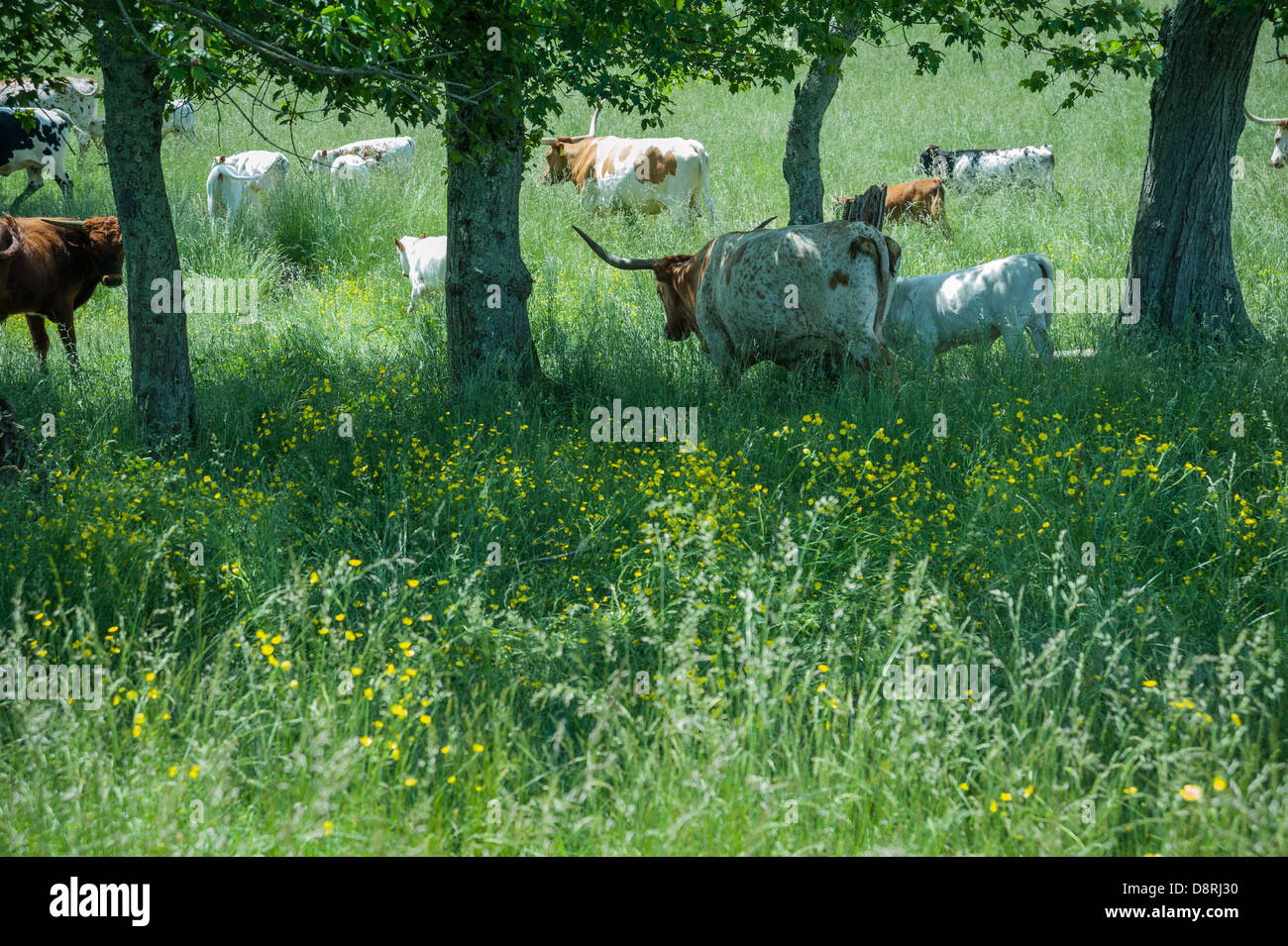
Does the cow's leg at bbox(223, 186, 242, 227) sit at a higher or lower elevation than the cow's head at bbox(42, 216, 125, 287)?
higher

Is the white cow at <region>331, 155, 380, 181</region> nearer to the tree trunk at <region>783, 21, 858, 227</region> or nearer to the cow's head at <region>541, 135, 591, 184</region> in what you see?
the cow's head at <region>541, 135, 591, 184</region>

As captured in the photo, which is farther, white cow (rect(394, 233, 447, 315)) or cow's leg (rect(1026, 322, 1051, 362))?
white cow (rect(394, 233, 447, 315))

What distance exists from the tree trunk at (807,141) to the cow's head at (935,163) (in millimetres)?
7427

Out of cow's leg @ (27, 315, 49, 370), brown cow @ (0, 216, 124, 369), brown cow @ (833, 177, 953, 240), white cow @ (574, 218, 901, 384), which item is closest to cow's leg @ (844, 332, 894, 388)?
white cow @ (574, 218, 901, 384)

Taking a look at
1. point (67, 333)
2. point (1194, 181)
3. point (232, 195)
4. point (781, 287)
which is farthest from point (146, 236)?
point (232, 195)

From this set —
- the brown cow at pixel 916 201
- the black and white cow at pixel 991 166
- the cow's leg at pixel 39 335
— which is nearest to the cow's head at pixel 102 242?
the cow's leg at pixel 39 335

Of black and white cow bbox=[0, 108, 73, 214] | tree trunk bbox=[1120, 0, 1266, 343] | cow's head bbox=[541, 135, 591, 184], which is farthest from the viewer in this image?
cow's head bbox=[541, 135, 591, 184]

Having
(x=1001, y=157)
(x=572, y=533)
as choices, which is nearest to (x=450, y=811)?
(x=572, y=533)

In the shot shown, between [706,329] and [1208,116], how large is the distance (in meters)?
4.09

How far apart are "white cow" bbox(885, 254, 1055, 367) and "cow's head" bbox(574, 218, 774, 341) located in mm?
1247

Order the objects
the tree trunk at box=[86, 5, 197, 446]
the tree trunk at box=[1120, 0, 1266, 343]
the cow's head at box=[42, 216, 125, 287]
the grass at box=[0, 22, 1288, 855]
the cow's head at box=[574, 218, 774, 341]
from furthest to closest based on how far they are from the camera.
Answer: the cow's head at box=[42, 216, 125, 287]
the cow's head at box=[574, 218, 774, 341]
the tree trunk at box=[1120, 0, 1266, 343]
the tree trunk at box=[86, 5, 197, 446]
the grass at box=[0, 22, 1288, 855]

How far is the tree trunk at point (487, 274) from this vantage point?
6.67 meters

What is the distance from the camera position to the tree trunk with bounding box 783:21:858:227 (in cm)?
931

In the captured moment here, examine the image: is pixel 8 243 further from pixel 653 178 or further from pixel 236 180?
pixel 653 178
